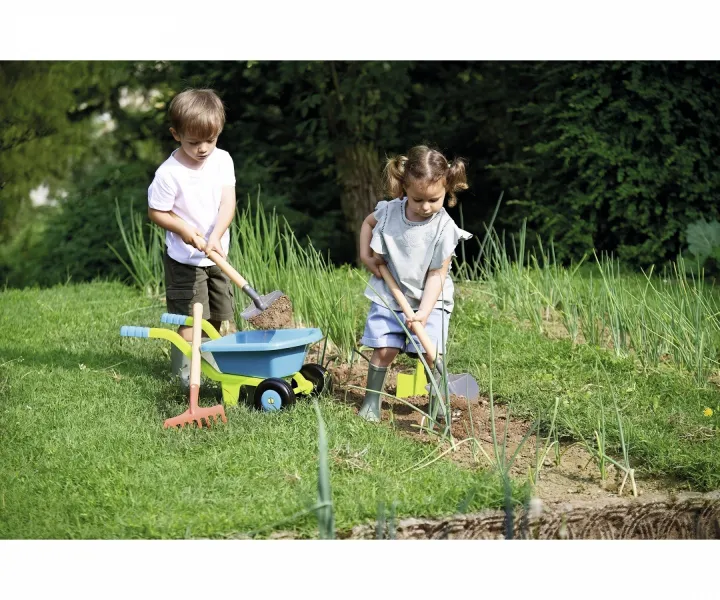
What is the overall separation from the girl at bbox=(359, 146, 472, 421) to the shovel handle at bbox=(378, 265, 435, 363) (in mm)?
31

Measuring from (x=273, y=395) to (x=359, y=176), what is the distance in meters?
5.39

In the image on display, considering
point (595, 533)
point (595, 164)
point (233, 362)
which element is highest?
point (595, 164)

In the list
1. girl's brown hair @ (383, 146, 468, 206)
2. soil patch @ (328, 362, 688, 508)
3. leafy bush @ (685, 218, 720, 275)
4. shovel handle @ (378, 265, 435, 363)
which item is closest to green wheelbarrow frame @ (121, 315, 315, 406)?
soil patch @ (328, 362, 688, 508)

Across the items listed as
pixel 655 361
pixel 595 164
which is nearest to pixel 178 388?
pixel 655 361

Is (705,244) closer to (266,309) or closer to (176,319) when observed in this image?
(266,309)

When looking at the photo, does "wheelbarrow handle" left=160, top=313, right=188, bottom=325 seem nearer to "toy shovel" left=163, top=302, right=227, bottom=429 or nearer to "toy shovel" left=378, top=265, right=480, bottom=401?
"toy shovel" left=163, top=302, right=227, bottom=429

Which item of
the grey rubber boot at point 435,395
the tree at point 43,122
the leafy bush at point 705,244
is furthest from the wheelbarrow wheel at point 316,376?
the tree at point 43,122

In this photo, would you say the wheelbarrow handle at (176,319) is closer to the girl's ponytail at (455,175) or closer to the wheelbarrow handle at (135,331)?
the wheelbarrow handle at (135,331)

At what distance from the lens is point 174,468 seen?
10.6ft

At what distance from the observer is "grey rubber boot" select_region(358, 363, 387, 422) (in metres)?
3.82

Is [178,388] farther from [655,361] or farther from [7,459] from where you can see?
[655,361]

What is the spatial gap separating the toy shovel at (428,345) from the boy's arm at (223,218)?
0.78m

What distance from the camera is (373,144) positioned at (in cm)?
887

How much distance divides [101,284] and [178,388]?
3275mm
